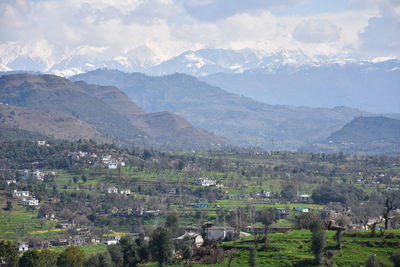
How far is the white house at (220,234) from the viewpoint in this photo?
7838cm

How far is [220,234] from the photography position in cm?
7962

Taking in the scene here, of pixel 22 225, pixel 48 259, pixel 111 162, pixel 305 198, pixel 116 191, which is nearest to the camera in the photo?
pixel 48 259

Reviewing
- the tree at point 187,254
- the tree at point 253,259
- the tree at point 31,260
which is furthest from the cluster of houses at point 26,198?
the tree at point 253,259

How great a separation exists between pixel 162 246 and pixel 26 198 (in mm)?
69661

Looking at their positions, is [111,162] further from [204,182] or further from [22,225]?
[22,225]

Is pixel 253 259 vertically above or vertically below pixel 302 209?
below

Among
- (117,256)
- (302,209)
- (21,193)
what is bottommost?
(117,256)

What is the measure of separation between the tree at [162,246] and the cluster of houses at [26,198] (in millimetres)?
62735

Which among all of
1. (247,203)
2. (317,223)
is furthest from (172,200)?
(317,223)

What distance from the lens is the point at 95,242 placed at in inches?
4075

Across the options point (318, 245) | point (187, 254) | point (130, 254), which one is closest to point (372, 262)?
point (318, 245)

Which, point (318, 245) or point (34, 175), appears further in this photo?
point (34, 175)

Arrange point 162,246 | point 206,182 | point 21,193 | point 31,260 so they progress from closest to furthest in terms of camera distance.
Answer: point 31,260
point 162,246
point 21,193
point 206,182

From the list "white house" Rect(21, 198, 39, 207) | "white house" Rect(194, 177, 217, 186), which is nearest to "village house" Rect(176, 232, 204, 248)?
"white house" Rect(21, 198, 39, 207)
